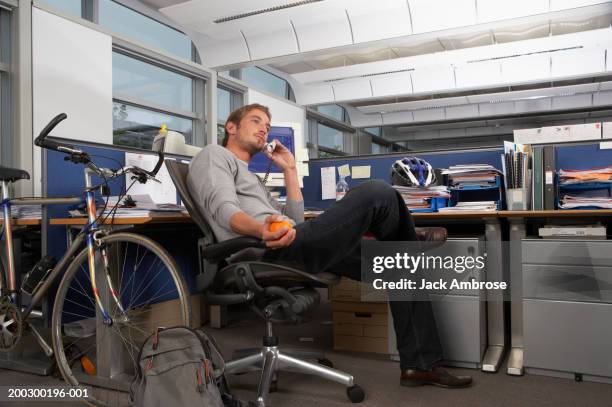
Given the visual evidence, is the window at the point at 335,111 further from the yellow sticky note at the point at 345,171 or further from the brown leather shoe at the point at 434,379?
the brown leather shoe at the point at 434,379

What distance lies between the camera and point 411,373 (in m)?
1.64

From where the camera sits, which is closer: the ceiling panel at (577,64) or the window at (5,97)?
the window at (5,97)

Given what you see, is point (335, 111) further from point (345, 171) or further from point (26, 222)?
point (26, 222)

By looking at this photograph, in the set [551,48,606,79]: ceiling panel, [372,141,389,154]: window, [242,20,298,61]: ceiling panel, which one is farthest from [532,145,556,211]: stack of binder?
[372,141,389,154]: window

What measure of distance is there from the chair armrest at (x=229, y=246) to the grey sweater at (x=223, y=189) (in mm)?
71

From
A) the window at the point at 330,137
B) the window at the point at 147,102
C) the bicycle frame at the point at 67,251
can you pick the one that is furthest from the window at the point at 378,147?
the bicycle frame at the point at 67,251

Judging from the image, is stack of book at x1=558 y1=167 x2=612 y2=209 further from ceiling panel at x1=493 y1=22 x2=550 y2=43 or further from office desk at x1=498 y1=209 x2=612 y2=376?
ceiling panel at x1=493 y1=22 x2=550 y2=43

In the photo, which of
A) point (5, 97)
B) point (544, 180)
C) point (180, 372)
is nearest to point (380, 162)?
point (544, 180)

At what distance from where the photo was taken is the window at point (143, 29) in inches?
175

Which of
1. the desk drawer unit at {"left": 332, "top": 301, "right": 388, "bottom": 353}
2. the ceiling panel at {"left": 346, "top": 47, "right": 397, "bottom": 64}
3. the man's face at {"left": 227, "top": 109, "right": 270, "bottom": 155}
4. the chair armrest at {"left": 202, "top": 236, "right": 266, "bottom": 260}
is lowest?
the desk drawer unit at {"left": 332, "top": 301, "right": 388, "bottom": 353}

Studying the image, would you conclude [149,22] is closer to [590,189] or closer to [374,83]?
[374,83]

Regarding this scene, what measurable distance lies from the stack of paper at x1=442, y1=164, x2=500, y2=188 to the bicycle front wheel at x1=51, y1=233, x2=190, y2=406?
4.50ft

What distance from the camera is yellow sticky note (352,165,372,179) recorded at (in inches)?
105

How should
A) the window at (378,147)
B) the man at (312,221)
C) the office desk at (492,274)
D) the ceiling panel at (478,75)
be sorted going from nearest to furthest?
1. the man at (312,221)
2. the office desk at (492,274)
3. the ceiling panel at (478,75)
4. the window at (378,147)
